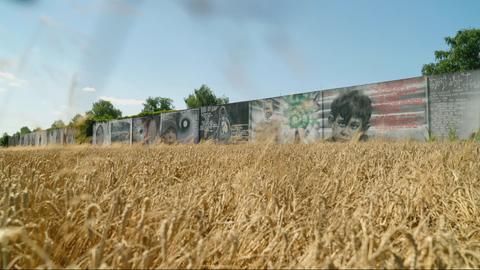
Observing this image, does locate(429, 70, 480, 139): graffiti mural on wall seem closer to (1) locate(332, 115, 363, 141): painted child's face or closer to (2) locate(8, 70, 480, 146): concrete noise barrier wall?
(2) locate(8, 70, 480, 146): concrete noise barrier wall

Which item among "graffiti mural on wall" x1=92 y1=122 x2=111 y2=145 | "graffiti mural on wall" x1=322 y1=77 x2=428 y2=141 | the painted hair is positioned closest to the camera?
"graffiti mural on wall" x1=322 y1=77 x2=428 y2=141

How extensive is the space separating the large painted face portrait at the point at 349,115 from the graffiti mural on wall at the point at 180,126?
10.7m

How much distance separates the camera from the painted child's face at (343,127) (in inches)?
602

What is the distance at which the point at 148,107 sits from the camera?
5984 cm

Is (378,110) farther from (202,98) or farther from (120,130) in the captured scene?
(202,98)

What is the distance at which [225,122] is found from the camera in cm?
2120

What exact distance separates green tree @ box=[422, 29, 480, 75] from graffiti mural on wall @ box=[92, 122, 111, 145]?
3086cm

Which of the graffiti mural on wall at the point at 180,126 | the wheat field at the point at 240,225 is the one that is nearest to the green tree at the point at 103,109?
the graffiti mural on wall at the point at 180,126

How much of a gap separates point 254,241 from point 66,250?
608 millimetres

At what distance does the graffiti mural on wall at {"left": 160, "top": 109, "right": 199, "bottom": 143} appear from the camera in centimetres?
2325

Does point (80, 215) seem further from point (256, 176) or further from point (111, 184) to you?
point (256, 176)

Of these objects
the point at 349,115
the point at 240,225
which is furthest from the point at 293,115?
the point at 240,225

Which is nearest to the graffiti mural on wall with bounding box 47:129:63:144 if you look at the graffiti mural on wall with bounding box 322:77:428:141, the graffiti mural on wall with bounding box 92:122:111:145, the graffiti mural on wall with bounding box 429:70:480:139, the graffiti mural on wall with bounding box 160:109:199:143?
the graffiti mural on wall with bounding box 92:122:111:145

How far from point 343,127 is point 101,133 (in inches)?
972
